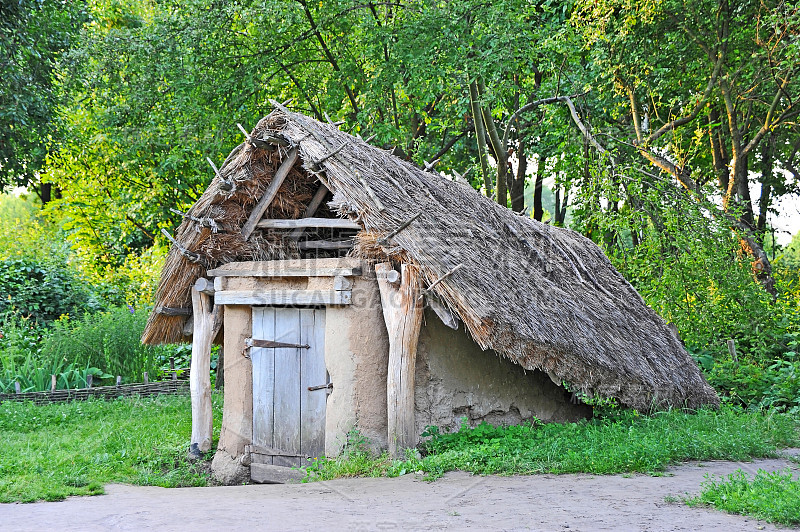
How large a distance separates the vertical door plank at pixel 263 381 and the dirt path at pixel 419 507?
48.6 inches

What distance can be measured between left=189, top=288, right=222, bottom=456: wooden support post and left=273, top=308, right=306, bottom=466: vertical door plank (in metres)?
0.90

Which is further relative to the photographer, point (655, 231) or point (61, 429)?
point (655, 231)

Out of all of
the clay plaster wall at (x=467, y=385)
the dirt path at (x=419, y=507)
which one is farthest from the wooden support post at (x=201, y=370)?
the clay plaster wall at (x=467, y=385)

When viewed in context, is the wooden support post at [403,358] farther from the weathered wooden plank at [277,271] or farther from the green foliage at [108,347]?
the green foliage at [108,347]

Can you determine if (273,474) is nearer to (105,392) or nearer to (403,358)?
(403,358)

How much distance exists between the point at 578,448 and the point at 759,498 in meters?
1.87

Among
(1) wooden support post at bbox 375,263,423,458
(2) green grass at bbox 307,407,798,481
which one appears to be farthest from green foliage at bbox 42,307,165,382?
(1) wooden support post at bbox 375,263,423,458

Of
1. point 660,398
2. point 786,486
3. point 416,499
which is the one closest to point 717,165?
point 660,398

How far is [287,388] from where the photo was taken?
708cm

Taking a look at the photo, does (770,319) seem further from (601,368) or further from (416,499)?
(416,499)

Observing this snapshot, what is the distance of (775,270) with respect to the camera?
514 inches

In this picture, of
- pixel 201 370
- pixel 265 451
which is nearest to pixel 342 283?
pixel 265 451

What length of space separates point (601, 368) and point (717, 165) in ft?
30.7

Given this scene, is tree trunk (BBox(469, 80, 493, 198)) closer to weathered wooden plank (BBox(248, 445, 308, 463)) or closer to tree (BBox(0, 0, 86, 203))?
weathered wooden plank (BBox(248, 445, 308, 463))
